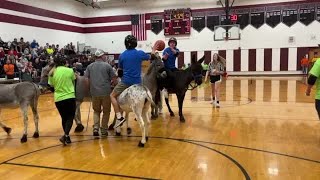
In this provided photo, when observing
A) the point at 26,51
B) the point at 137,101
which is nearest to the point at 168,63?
the point at 137,101

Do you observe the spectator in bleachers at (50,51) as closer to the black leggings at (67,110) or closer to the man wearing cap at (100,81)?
the man wearing cap at (100,81)

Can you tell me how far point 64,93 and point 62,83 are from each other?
0.70 feet

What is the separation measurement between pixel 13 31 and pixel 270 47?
20504 mm

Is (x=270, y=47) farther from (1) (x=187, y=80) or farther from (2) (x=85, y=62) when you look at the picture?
(1) (x=187, y=80)

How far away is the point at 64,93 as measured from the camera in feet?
21.6

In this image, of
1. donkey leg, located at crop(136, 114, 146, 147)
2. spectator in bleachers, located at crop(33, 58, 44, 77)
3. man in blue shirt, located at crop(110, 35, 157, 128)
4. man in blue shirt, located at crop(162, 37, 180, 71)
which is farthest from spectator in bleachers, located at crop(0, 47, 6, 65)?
donkey leg, located at crop(136, 114, 146, 147)

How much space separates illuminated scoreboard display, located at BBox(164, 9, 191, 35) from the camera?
95.9 ft

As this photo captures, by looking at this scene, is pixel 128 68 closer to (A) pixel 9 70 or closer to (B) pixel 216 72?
(B) pixel 216 72

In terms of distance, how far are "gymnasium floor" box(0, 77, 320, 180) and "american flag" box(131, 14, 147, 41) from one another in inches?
882

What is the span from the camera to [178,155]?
575 centimetres

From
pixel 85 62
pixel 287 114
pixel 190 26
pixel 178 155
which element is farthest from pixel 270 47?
pixel 178 155

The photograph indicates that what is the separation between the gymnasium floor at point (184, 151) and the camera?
4.89 metres

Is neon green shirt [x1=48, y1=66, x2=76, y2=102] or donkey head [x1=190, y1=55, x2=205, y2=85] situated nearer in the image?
neon green shirt [x1=48, y1=66, x2=76, y2=102]

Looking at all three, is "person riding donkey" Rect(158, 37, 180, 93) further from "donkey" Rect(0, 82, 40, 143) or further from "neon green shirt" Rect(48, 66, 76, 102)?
"donkey" Rect(0, 82, 40, 143)
